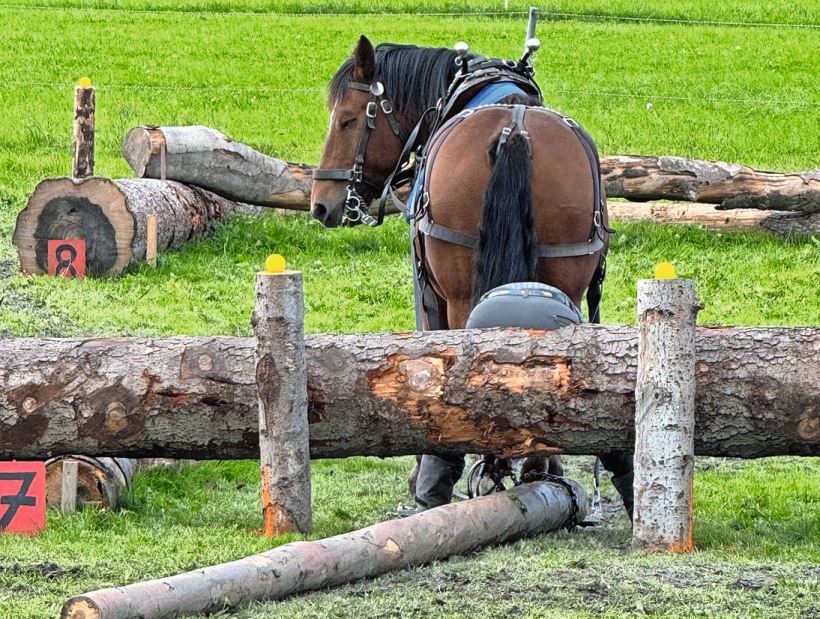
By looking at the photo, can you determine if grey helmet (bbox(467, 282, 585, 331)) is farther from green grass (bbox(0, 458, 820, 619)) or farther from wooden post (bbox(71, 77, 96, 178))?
wooden post (bbox(71, 77, 96, 178))

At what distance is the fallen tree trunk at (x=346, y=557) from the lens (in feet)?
13.2

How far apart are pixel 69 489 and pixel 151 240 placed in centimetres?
549

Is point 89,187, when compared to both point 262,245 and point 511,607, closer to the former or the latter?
point 262,245

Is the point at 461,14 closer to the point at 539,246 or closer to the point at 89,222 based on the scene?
the point at 89,222

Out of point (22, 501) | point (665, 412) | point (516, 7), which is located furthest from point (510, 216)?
point (516, 7)

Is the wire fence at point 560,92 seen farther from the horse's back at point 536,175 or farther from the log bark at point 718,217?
the horse's back at point 536,175

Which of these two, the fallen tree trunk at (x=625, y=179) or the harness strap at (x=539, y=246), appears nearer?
the harness strap at (x=539, y=246)

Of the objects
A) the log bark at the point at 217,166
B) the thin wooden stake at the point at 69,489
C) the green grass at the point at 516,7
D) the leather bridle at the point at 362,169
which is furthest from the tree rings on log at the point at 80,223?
the green grass at the point at 516,7

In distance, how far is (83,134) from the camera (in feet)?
37.7

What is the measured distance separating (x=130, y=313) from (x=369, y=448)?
4561 millimetres

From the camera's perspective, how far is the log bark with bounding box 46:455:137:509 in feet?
19.6

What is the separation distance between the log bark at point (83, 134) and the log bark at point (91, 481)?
226 inches

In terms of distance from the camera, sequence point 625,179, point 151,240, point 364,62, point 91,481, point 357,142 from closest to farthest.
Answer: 1. point 91,481
2. point 364,62
3. point 357,142
4. point 151,240
5. point 625,179

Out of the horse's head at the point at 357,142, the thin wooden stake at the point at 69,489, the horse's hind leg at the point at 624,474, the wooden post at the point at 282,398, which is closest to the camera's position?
the wooden post at the point at 282,398
